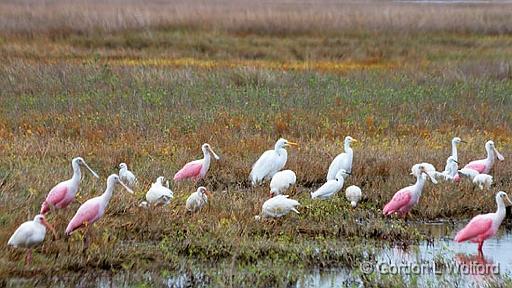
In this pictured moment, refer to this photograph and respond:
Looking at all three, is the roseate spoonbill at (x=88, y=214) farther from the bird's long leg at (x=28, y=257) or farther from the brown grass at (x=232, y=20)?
the brown grass at (x=232, y=20)

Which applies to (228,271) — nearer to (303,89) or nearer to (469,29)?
(303,89)

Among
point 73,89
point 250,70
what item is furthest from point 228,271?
point 250,70

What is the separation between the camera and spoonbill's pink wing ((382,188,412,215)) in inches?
363

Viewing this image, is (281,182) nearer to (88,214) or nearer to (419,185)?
(419,185)

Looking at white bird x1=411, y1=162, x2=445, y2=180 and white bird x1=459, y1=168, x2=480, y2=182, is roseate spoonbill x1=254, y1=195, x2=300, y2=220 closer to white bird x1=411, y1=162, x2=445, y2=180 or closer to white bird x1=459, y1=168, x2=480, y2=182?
white bird x1=411, y1=162, x2=445, y2=180

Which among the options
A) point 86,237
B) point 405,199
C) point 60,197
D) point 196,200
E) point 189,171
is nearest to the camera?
point 86,237

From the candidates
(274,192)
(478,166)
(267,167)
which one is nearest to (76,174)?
(274,192)

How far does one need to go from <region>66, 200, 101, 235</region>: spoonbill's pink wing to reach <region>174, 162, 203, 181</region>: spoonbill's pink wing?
255cm

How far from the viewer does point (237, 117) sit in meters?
14.5

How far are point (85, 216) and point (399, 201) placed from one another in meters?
3.23

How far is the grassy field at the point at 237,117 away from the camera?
8.01 meters

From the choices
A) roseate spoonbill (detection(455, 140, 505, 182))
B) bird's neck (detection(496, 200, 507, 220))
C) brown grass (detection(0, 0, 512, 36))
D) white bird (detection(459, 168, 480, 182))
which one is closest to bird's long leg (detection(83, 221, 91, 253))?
bird's neck (detection(496, 200, 507, 220))

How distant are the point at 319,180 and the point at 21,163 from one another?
353 centimetres

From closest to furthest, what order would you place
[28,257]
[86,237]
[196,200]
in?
1. [28,257]
2. [86,237]
3. [196,200]
